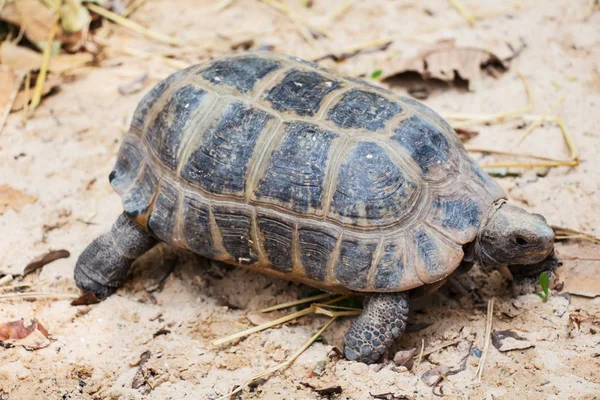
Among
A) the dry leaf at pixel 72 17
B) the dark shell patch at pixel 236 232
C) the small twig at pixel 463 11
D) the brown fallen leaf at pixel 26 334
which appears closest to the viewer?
the brown fallen leaf at pixel 26 334

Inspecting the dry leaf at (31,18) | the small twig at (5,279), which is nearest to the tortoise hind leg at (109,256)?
the small twig at (5,279)

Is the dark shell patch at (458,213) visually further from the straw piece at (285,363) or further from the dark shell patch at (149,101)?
the dark shell patch at (149,101)

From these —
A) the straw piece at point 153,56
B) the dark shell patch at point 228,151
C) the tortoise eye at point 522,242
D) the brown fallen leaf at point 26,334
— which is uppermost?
the dark shell patch at point 228,151

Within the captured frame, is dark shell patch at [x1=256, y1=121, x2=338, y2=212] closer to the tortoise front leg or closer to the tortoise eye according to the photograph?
the tortoise front leg

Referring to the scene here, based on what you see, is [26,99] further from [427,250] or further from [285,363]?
[427,250]

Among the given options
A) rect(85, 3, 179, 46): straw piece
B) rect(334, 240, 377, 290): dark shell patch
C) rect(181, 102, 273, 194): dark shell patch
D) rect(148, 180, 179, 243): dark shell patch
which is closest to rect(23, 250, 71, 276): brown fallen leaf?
rect(148, 180, 179, 243): dark shell patch

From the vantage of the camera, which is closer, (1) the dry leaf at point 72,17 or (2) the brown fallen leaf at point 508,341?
(2) the brown fallen leaf at point 508,341

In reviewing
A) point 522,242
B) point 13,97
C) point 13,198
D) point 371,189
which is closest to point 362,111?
point 371,189
